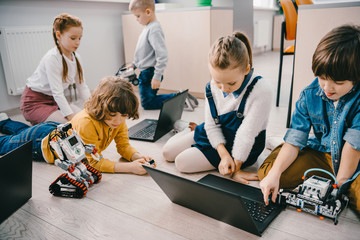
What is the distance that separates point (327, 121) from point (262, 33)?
4.49 metres

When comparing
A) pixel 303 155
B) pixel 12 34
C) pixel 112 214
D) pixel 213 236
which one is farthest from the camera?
pixel 12 34

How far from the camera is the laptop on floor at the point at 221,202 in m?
0.82

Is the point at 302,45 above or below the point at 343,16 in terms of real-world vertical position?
below

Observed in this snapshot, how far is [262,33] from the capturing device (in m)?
5.18

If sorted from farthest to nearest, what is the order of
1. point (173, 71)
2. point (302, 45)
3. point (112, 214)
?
point (173, 71)
point (302, 45)
point (112, 214)

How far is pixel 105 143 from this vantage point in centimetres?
131

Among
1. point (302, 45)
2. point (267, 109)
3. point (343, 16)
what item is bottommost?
point (267, 109)

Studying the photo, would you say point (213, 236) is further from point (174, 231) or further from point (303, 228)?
point (303, 228)

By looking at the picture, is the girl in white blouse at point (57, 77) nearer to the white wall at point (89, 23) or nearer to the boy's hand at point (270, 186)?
the white wall at point (89, 23)

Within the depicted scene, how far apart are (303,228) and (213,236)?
276 millimetres

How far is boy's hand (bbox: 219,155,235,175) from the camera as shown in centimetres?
115

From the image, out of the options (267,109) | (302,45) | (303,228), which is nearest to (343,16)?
(302,45)

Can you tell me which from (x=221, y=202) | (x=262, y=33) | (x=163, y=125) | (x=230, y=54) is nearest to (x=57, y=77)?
(x=163, y=125)

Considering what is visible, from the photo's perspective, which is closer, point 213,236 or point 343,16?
point 213,236
